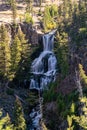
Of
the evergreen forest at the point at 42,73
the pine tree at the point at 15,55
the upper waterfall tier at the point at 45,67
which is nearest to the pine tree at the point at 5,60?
the evergreen forest at the point at 42,73

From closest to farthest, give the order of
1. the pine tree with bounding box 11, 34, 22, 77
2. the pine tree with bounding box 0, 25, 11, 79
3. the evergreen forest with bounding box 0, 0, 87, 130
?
the evergreen forest with bounding box 0, 0, 87, 130 → the pine tree with bounding box 0, 25, 11, 79 → the pine tree with bounding box 11, 34, 22, 77

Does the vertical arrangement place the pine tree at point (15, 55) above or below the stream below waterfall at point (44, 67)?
above

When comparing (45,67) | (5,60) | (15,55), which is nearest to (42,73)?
(45,67)

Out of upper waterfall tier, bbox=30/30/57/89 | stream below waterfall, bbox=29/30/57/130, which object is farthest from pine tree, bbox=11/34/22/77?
upper waterfall tier, bbox=30/30/57/89

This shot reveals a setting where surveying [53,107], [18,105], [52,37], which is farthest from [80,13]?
[18,105]

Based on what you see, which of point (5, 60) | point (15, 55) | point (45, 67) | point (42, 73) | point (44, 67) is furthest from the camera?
point (44, 67)

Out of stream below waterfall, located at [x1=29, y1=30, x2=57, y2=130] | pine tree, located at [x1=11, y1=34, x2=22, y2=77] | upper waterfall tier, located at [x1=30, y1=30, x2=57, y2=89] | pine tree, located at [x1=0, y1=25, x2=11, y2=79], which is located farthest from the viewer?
upper waterfall tier, located at [x1=30, y1=30, x2=57, y2=89]

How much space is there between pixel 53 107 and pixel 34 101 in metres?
9.79

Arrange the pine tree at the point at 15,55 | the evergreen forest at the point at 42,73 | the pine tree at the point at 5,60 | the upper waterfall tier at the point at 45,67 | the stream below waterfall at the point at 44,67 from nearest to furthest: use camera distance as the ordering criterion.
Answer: the evergreen forest at the point at 42,73, the pine tree at the point at 5,60, the pine tree at the point at 15,55, the stream below waterfall at the point at 44,67, the upper waterfall tier at the point at 45,67

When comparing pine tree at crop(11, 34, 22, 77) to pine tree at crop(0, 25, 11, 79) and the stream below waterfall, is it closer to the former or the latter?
pine tree at crop(0, 25, 11, 79)

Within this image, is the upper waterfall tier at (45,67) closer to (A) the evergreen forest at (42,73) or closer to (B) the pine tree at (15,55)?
(A) the evergreen forest at (42,73)

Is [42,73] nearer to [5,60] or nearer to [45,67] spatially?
[45,67]

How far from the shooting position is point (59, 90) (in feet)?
246

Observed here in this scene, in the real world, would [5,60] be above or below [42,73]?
above
